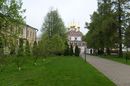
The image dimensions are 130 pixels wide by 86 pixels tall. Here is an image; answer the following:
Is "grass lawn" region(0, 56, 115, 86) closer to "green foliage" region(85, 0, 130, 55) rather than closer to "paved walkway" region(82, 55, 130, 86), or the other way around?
"paved walkway" region(82, 55, 130, 86)

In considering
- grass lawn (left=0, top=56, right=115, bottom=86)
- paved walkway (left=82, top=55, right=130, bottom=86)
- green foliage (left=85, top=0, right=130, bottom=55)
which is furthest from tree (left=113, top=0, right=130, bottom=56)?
grass lawn (left=0, top=56, right=115, bottom=86)

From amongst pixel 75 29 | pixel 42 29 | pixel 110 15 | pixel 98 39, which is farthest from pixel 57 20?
pixel 75 29

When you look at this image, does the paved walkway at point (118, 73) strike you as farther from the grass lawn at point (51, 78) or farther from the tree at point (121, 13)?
the tree at point (121, 13)

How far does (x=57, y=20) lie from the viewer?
95562 mm

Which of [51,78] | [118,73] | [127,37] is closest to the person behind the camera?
[51,78]

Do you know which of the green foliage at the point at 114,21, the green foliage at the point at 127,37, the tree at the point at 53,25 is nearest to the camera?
the green foliage at the point at 127,37

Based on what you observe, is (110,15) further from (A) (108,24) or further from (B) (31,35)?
(B) (31,35)

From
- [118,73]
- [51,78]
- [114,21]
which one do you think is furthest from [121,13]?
[51,78]

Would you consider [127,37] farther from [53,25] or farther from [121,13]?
[53,25]

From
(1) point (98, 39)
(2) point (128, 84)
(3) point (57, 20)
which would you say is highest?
(3) point (57, 20)

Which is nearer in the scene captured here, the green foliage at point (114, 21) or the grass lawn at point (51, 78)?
the grass lawn at point (51, 78)

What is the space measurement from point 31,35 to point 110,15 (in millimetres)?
30393

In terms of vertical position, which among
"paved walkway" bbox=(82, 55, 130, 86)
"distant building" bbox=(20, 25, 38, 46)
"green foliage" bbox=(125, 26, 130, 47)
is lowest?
"paved walkway" bbox=(82, 55, 130, 86)

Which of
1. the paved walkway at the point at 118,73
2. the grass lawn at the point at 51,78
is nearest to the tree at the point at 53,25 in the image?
the paved walkway at the point at 118,73
